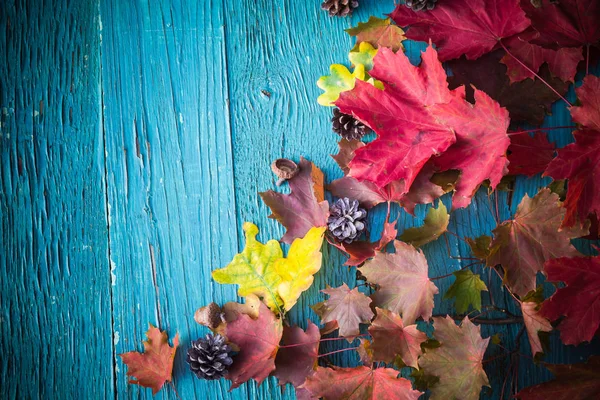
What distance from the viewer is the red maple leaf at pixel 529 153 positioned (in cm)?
96

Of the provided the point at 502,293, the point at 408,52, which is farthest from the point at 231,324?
the point at 408,52

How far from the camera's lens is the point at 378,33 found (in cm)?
105

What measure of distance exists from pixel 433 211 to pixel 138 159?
2.04 feet

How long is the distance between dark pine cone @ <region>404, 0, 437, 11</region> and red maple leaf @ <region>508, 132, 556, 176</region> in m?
0.30

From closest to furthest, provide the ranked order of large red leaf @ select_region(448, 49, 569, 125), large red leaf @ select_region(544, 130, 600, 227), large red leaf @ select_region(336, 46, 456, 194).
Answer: large red leaf @ select_region(544, 130, 600, 227) < large red leaf @ select_region(336, 46, 456, 194) < large red leaf @ select_region(448, 49, 569, 125)

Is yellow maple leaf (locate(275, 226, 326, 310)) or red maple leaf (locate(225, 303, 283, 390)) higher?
yellow maple leaf (locate(275, 226, 326, 310))

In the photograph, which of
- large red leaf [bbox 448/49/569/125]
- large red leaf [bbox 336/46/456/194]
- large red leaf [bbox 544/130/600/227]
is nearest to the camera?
large red leaf [bbox 544/130/600/227]

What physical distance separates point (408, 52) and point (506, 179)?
1.09 ft

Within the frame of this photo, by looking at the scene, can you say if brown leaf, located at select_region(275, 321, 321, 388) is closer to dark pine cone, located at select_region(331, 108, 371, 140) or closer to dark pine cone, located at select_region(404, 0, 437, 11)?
dark pine cone, located at select_region(331, 108, 371, 140)

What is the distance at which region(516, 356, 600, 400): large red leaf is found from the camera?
841 millimetres

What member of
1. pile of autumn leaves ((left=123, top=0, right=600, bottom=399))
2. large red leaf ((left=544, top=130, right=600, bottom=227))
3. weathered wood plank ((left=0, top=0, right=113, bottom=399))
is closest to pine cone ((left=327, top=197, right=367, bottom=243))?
pile of autumn leaves ((left=123, top=0, right=600, bottom=399))

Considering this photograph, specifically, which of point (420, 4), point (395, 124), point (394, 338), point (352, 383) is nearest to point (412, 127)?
point (395, 124)

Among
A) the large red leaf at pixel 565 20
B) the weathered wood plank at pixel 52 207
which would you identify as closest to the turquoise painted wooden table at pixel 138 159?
the weathered wood plank at pixel 52 207

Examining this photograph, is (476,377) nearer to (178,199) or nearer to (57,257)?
(178,199)
